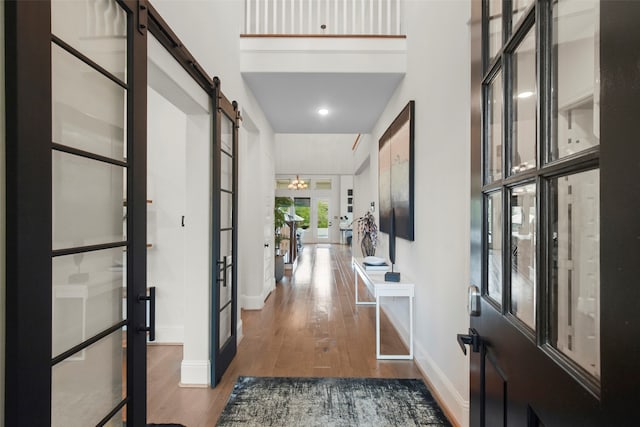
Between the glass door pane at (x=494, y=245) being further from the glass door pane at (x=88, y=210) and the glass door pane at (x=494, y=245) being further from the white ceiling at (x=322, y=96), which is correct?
the white ceiling at (x=322, y=96)

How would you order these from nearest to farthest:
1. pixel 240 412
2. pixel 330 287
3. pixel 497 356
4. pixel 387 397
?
pixel 497 356 → pixel 240 412 → pixel 387 397 → pixel 330 287

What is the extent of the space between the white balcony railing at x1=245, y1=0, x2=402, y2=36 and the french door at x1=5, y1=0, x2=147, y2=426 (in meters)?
2.75

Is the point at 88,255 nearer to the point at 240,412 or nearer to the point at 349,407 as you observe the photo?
the point at 240,412

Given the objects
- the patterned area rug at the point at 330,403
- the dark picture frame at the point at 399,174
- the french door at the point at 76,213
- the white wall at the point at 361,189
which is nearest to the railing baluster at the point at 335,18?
the dark picture frame at the point at 399,174

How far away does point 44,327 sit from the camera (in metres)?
1.02

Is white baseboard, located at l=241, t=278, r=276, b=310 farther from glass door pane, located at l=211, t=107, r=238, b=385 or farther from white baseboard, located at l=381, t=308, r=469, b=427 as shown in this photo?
white baseboard, located at l=381, t=308, r=469, b=427

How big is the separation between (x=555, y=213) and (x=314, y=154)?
11637mm

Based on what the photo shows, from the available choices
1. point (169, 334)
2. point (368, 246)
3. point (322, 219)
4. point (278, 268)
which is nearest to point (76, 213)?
point (169, 334)

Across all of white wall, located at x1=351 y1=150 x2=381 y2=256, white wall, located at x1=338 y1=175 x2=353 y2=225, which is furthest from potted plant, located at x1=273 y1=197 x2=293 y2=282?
white wall, located at x1=338 y1=175 x2=353 y2=225

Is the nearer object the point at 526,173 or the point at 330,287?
the point at 526,173

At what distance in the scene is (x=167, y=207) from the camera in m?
3.77

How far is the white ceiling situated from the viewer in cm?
386

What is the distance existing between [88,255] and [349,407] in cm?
199

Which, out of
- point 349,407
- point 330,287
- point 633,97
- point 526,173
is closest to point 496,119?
point 526,173
